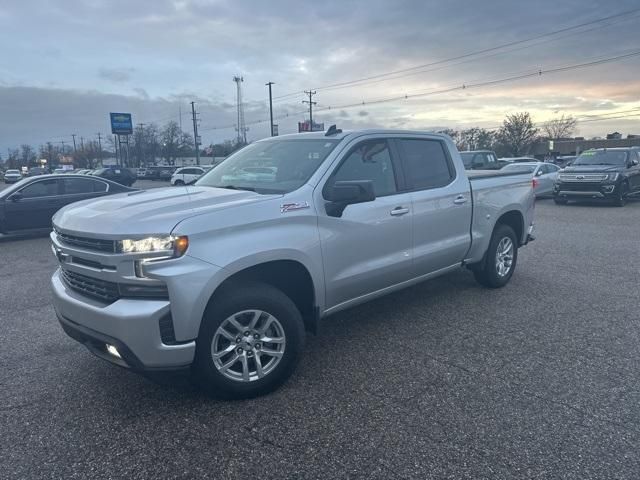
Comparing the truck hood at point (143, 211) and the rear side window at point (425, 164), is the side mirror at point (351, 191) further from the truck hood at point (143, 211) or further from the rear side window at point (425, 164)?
the rear side window at point (425, 164)

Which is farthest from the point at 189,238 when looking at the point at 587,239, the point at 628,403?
the point at 587,239

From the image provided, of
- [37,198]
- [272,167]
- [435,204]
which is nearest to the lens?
[272,167]

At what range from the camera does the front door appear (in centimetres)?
379

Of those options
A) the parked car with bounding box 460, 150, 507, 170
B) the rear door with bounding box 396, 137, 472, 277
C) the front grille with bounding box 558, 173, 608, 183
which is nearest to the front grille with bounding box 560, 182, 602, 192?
the front grille with bounding box 558, 173, 608, 183

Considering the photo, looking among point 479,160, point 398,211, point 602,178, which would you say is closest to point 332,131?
point 398,211

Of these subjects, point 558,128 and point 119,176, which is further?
point 558,128

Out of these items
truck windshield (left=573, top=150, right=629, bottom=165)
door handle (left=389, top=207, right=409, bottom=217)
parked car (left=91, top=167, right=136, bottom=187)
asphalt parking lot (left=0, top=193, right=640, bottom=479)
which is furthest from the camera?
parked car (left=91, top=167, right=136, bottom=187)

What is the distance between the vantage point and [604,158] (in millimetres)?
16516

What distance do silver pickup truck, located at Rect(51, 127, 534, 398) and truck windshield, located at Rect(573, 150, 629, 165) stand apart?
14196 mm

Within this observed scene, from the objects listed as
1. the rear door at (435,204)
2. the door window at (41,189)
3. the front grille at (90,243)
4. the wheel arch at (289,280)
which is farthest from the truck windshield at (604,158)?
the front grille at (90,243)

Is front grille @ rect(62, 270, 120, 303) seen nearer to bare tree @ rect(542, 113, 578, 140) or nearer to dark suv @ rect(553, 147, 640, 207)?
dark suv @ rect(553, 147, 640, 207)

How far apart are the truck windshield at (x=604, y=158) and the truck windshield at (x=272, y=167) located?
15.5 metres

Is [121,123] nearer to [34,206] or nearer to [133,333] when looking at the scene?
[34,206]

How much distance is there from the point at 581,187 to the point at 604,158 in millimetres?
1786
